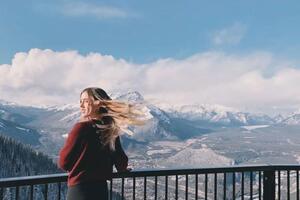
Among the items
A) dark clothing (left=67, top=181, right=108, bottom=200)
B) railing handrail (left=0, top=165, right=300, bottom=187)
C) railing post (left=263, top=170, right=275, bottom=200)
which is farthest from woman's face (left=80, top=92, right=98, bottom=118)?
railing post (left=263, top=170, right=275, bottom=200)

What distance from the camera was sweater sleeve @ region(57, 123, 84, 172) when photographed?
197 inches

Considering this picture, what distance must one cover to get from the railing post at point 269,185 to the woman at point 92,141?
3679mm

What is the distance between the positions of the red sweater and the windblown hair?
0.31 ft

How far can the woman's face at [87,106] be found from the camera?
5.08 meters

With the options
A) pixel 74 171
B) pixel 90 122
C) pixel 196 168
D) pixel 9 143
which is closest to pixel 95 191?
pixel 74 171

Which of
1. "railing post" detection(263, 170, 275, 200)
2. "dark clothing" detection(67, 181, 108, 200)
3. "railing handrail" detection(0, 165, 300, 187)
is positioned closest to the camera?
"dark clothing" detection(67, 181, 108, 200)

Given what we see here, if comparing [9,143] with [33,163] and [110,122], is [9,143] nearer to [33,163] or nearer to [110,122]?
[33,163]

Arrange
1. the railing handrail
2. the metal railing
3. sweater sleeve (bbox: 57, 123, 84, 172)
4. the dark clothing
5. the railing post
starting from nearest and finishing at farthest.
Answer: sweater sleeve (bbox: 57, 123, 84, 172)
the dark clothing
the railing handrail
the metal railing
the railing post

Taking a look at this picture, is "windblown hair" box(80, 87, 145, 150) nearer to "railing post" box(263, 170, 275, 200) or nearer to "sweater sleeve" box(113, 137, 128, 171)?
"sweater sleeve" box(113, 137, 128, 171)

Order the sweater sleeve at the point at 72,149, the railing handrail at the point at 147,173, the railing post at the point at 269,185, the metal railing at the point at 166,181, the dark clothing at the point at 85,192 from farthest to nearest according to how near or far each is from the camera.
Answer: the railing post at the point at 269,185 < the metal railing at the point at 166,181 < the railing handrail at the point at 147,173 < the dark clothing at the point at 85,192 < the sweater sleeve at the point at 72,149

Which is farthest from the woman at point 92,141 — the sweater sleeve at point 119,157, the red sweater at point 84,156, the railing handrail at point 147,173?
the railing handrail at point 147,173

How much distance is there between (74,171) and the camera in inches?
203

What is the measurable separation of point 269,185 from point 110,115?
13.2 feet

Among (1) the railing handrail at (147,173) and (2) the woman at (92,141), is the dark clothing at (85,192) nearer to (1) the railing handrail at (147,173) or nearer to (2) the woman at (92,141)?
(2) the woman at (92,141)
